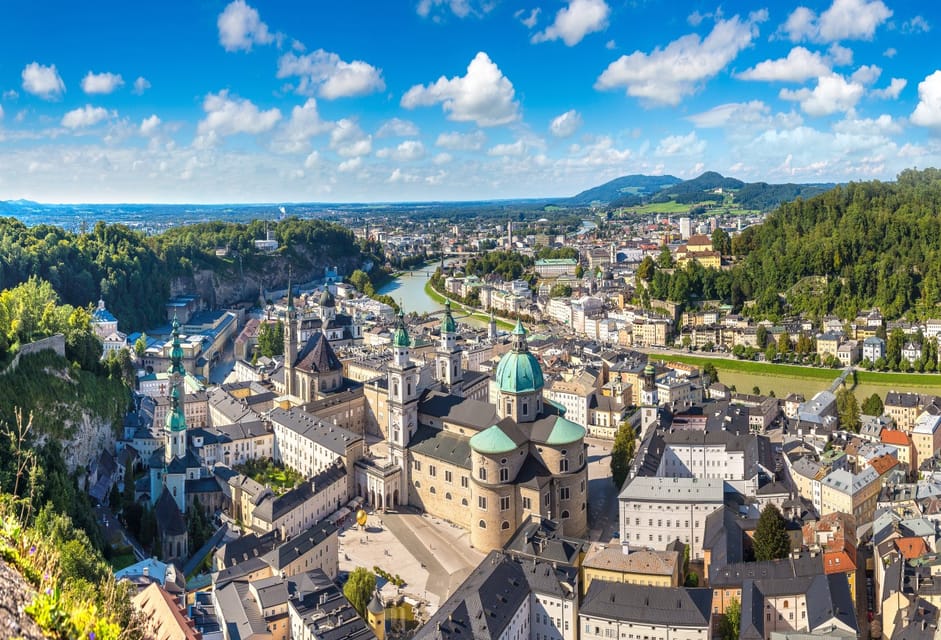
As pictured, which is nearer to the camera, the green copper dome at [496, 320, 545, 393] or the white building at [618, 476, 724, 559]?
the white building at [618, 476, 724, 559]

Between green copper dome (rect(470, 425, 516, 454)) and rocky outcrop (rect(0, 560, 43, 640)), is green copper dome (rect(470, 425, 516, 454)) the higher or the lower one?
the lower one

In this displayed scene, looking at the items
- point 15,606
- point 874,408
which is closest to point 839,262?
point 874,408

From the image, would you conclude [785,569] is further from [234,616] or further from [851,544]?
[234,616]

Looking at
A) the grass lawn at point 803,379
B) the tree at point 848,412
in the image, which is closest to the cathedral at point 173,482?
the tree at point 848,412

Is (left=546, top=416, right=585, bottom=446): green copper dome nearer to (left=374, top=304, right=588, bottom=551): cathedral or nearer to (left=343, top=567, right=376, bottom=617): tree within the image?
(left=374, top=304, right=588, bottom=551): cathedral

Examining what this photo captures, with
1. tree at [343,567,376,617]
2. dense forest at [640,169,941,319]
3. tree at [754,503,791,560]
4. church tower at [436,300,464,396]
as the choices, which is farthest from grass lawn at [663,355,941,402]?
tree at [343,567,376,617]

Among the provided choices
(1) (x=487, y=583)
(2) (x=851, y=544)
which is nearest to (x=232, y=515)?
(1) (x=487, y=583)

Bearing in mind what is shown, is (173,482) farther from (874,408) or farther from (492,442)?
(874,408)
